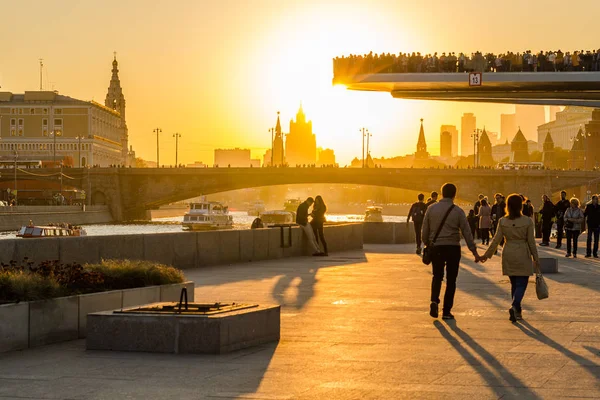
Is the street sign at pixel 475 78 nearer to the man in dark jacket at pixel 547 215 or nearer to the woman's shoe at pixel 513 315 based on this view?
the man in dark jacket at pixel 547 215

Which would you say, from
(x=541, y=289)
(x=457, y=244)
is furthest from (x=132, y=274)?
(x=541, y=289)

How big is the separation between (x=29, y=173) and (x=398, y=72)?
6846cm

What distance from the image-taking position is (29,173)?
13362cm

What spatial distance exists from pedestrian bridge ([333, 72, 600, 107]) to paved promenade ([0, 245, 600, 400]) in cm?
5675

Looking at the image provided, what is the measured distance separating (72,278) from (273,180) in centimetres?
10413

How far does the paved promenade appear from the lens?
9344mm

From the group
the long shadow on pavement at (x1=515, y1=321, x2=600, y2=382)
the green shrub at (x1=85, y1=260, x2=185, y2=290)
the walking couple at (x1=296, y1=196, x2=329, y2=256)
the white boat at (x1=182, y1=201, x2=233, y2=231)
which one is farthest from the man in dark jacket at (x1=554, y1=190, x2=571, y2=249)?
the white boat at (x1=182, y1=201, x2=233, y2=231)

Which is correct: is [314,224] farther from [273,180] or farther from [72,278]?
[273,180]

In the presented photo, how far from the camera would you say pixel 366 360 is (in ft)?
35.9

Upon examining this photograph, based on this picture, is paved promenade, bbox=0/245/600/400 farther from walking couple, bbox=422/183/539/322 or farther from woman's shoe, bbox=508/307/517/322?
walking couple, bbox=422/183/539/322

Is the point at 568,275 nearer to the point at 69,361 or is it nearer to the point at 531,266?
the point at 531,266

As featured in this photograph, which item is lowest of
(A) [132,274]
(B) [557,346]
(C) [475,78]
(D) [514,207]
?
(B) [557,346]

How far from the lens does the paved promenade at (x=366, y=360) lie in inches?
368

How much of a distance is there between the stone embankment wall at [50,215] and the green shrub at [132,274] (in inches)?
2904
